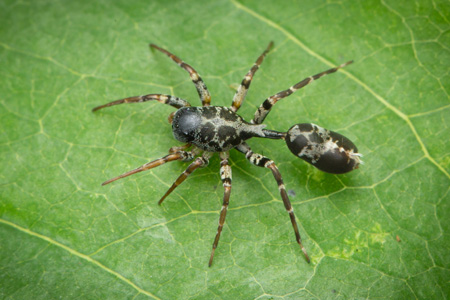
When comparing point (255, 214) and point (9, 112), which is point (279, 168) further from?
point (9, 112)

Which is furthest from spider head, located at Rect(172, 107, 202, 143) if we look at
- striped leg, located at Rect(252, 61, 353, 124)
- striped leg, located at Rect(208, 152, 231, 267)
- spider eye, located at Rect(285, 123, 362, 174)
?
spider eye, located at Rect(285, 123, 362, 174)

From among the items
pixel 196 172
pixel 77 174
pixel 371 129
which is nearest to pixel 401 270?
pixel 371 129

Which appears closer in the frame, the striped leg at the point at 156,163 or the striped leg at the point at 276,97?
the striped leg at the point at 156,163

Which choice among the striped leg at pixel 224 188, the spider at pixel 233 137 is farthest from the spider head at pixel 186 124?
the striped leg at pixel 224 188

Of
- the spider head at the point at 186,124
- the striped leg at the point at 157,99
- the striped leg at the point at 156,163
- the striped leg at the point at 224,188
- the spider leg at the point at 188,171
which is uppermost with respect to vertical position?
the striped leg at the point at 157,99

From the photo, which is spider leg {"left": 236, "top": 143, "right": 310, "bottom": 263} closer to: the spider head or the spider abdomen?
the spider abdomen

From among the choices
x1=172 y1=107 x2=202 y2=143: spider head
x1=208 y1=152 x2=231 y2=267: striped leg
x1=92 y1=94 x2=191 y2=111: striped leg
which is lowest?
x1=208 y1=152 x2=231 y2=267: striped leg

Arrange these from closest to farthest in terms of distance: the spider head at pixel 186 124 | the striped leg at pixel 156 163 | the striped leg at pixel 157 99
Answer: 1. the striped leg at pixel 156 163
2. the spider head at pixel 186 124
3. the striped leg at pixel 157 99

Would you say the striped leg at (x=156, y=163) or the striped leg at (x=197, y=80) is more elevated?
the striped leg at (x=197, y=80)

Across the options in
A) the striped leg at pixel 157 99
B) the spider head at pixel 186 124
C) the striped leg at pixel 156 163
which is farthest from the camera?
the striped leg at pixel 157 99

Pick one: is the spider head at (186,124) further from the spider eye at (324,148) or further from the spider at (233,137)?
the spider eye at (324,148)
